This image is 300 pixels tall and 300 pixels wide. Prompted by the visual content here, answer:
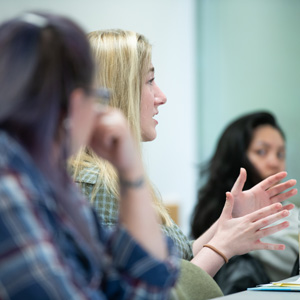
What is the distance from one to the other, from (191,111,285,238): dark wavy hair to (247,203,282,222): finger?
1.11 metres

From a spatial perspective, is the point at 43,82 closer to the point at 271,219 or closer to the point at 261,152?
the point at 271,219

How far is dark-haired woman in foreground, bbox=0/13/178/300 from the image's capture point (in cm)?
78

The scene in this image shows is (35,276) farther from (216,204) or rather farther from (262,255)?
(216,204)

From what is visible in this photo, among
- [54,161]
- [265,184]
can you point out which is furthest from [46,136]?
[265,184]

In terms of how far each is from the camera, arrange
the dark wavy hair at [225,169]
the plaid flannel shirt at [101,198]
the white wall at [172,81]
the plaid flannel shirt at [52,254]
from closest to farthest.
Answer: the plaid flannel shirt at [52,254], the plaid flannel shirt at [101,198], the dark wavy hair at [225,169], the white wall at [172,81]

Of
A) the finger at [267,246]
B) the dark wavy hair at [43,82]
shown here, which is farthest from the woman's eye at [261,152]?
the dark wavy hair at [43,82]

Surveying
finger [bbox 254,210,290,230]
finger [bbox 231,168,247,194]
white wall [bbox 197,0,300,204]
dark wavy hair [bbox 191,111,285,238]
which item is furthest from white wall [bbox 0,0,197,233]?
finger [bbox 254,210,290,230]

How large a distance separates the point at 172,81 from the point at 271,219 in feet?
10.3

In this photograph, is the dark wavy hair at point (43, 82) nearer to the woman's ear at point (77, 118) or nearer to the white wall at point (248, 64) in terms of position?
the woman's ear at point (77, 118)

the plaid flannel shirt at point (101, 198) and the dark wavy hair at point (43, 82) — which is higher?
the dark wavy hair at point (43, 82)

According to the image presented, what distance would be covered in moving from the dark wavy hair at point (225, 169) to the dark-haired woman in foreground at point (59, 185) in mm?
1766

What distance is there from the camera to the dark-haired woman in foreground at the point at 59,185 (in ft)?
2.54

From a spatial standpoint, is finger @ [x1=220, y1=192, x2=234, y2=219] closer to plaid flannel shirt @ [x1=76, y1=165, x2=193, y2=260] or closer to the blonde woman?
the blonde woman

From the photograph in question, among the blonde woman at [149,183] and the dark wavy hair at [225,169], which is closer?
the blonde woman at [149,183]
